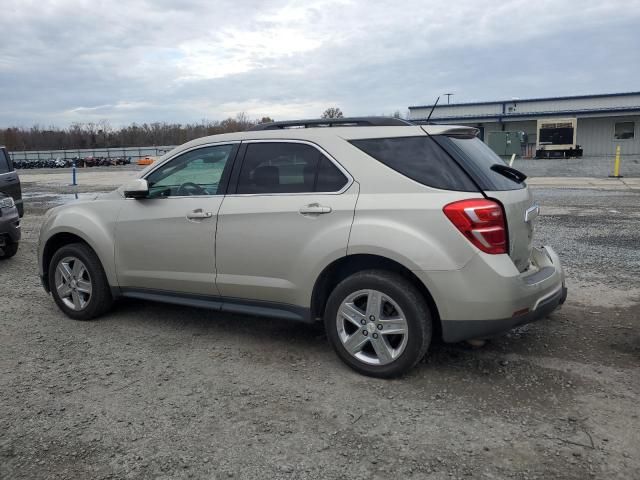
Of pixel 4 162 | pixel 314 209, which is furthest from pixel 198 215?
pixel 4 162

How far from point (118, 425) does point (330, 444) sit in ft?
4.34

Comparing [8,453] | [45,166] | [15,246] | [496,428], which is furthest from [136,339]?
[45,166]

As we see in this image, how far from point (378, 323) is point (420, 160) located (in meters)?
1.18

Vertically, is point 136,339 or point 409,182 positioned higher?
point 409,182

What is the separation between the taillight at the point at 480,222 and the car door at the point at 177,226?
1.94 m

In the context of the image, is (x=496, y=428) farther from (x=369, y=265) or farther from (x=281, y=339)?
(x=281, y=339)

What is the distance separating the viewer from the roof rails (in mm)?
4109

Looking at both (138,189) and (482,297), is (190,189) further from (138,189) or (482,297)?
(482,297)

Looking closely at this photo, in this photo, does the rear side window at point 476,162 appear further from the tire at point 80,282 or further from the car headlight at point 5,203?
the car headlight at point 5,203

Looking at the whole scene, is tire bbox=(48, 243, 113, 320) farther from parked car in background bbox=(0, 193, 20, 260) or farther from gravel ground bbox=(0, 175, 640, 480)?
parked car in background bbox=(0, 193, 20, 260)

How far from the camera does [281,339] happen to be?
475 centimetres

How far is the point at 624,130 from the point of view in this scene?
40.8 metres

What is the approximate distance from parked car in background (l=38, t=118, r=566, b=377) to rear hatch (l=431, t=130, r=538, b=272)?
0.02 meters

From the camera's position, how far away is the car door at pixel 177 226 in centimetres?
449
